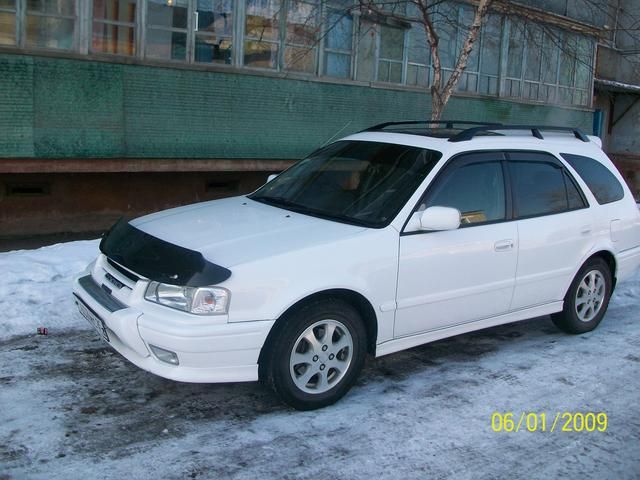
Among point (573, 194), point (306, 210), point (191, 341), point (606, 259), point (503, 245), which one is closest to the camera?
point (191, 341)

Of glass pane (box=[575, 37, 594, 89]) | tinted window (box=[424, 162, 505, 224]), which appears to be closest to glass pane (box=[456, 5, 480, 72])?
glass pane (box=[575, 37, 594, 89])

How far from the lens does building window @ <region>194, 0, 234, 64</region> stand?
10.2 metres

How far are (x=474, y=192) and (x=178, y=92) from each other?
226 inches

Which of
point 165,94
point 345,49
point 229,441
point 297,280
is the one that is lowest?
point 229,441

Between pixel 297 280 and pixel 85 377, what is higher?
pixel 297 280

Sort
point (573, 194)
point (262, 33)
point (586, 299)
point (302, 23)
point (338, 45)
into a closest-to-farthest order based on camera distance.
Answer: point (573, 194)
point (586, 299)
point (262, 33)
point (302, 23)
point (338, 45)

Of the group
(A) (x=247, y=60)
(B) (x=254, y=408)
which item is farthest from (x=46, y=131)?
(B) (x=254, y=408)

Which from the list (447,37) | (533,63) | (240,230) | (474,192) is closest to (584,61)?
(533,63)

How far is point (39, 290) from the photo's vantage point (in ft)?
21.2

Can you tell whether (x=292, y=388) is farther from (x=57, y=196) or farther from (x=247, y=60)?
(x=247, y=60)

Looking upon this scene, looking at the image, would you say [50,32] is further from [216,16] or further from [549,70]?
[549,70]

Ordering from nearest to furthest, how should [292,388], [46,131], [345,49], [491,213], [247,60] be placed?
[292,388]
[491,213]
[46,131]
[247,60]
[345,49]

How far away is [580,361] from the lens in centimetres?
552

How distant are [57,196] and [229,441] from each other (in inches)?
257
